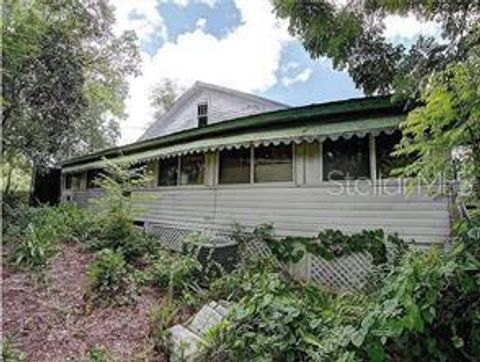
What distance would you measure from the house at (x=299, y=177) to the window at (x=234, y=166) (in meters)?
0.02

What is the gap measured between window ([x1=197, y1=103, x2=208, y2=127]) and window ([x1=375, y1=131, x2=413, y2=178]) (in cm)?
1105

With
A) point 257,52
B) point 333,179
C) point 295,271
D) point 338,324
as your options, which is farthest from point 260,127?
point 257,52

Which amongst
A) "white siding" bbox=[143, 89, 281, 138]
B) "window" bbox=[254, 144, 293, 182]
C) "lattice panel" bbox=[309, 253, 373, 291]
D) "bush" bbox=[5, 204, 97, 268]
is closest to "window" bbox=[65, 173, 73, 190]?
"white siding" bbox=[143, 89, 281, 138]

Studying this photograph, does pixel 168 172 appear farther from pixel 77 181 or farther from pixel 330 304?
pixel 77 181

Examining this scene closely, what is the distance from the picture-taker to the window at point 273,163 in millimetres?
8320

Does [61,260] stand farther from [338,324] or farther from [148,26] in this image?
[148,26]

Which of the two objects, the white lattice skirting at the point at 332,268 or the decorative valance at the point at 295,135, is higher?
the decorative valance at the point at 295,135

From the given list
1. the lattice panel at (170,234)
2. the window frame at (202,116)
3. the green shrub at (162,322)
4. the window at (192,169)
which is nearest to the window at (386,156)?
the green shrub at (162,322)

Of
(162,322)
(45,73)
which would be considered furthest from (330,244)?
(45,73)

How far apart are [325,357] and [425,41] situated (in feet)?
21.6

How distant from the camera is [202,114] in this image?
17.8m

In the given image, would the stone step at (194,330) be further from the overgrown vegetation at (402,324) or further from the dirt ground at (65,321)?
the overgrown vegetation at (402,324)

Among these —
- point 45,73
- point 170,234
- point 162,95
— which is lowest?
point 170,234

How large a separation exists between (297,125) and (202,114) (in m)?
10.4
